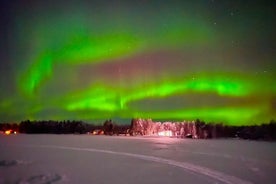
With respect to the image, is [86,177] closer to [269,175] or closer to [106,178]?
[106,178]

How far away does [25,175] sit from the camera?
2328cm

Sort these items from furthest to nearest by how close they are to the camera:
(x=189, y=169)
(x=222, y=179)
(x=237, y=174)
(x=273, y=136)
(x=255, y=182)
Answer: (x=273, y=136) < (x=189, y=169) < (x=237, y=174) < (x=222, y=179) < (x=255, y=182)

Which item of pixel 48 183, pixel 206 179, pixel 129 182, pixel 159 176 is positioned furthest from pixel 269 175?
pixel 48 183

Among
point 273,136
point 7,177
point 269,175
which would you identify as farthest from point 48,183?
point 273,136

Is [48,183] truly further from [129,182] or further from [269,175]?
[269,175]

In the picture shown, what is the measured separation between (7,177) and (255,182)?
1481 cm

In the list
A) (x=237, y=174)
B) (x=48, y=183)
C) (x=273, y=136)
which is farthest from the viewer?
(x=273, y=136)

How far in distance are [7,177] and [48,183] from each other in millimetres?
3391

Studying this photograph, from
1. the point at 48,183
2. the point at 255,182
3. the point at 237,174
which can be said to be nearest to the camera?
the point at 48,183

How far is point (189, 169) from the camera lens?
28.4 metres

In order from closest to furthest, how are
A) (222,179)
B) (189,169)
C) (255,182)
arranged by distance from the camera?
(255,182) → (222,179) → (189,169)

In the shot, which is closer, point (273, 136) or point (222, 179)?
point (222, 179)

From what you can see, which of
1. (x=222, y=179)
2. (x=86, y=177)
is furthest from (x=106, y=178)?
(x=222, y=179)

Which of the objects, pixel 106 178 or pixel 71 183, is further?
pixel 106 178
